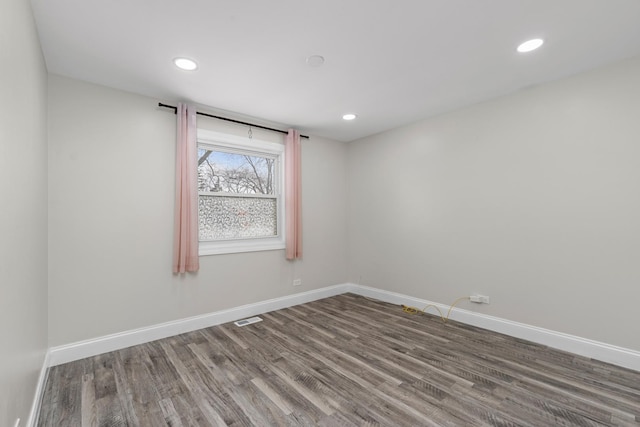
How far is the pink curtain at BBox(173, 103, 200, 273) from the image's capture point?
3.03 meters

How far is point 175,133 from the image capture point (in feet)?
10.2

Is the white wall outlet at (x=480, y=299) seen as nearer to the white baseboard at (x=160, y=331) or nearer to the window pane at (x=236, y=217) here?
the white baseboard at (x=160, y=331)

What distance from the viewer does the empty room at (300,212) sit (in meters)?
1.79

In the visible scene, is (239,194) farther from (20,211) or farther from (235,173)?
(20,211)

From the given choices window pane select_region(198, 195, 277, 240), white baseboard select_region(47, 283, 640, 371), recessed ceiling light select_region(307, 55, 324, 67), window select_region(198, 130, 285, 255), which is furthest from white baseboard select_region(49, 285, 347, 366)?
recessed ceiling light select_region(307, 55, 324, 67)

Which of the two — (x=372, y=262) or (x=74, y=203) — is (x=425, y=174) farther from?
(x=74, y=203)

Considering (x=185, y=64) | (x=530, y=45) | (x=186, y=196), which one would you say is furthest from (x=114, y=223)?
(x=530, y=45)

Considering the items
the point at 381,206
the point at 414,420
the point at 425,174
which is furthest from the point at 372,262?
the point at 414,420

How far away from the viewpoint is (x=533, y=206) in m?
2.83

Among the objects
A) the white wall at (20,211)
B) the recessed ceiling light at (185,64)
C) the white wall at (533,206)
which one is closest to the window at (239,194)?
the recessed ceiling light at (185,64)

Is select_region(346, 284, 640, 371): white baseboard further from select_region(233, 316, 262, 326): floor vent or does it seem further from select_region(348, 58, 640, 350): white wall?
select_region(233, 316, 262, 326): floor vent

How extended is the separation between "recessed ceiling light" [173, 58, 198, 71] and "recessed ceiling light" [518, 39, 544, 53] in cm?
259

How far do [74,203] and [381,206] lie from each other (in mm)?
3565

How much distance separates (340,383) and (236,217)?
2.35 meters
